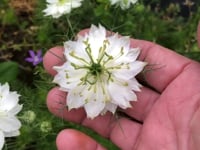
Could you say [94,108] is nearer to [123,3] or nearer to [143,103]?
[143,103]

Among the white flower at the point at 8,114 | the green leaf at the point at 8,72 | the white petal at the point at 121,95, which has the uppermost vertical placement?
the white petal at the point at 121,95

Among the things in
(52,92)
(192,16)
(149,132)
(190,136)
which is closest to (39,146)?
(52,92)

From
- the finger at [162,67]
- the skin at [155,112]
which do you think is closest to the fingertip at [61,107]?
the skin at [155,112]

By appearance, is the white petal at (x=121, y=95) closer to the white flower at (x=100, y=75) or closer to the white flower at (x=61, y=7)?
the white flower at (x=100, y=75)

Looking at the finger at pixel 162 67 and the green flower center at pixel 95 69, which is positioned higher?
the green flower center at pixel 95 69

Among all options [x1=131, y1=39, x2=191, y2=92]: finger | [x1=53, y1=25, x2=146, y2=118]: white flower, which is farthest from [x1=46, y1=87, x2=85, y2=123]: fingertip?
[x1=131, y1=39, x2=191, y2=92]: finger

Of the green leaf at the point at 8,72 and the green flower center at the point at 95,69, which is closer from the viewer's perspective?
the green flower center at the point at 95,69
